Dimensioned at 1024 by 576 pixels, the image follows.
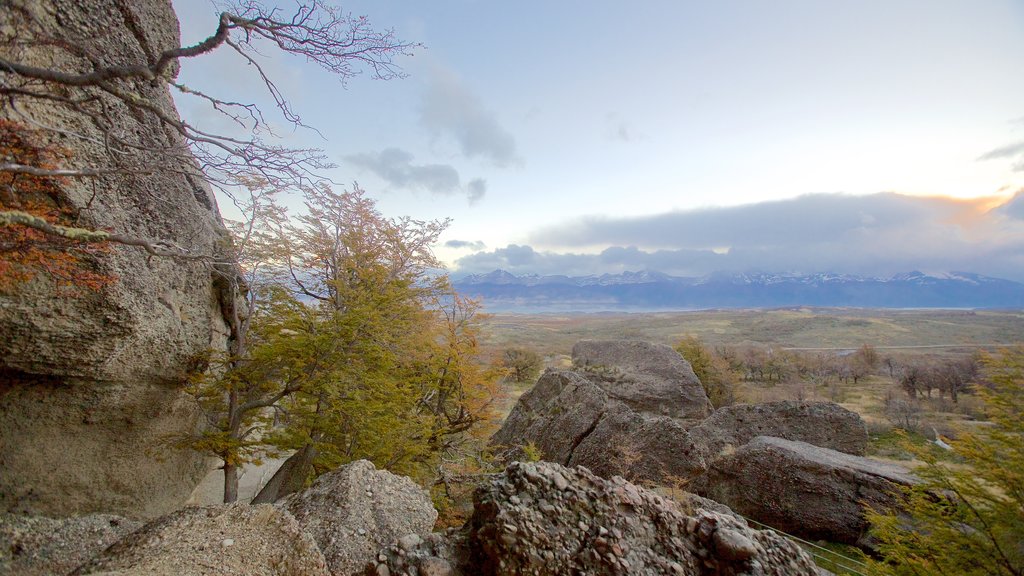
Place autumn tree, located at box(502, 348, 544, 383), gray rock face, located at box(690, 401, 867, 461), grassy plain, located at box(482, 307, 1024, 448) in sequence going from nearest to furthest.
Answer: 1. gray rock face, located at box(690, 401, 867, 461)
2. grassy plain, located at box(482, 307, 1024, 448)
3. autumn tree, located at box(502, 348, 544, 383)

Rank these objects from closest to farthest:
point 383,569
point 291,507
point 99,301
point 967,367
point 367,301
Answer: point 383,569, point 291,507, point 99,301, point 367,301, point 967,367

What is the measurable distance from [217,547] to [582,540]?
4989 millimetres

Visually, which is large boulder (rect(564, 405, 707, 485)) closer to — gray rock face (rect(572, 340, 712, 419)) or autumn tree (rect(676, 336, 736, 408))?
gray rock face (rect(572, 340, 712, 419))

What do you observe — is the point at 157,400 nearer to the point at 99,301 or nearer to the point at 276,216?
→ the point at 99,301

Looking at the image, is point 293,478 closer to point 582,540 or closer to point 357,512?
point 357,512

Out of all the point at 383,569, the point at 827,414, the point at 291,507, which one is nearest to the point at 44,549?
the point at 291,507

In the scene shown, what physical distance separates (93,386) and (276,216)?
7.34 metres

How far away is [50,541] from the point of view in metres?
9.62

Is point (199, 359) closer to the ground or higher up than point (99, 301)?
closer to the ground

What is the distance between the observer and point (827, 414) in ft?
57.8

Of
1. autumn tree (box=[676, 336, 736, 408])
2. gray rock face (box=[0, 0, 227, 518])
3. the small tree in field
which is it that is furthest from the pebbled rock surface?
autumn tree (box=[676, 336, 736, 408])

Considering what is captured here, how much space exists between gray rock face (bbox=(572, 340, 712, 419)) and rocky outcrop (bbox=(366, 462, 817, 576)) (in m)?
17.1

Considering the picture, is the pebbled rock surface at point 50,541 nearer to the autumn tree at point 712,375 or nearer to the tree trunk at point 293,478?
the tree trunk at point 293,478

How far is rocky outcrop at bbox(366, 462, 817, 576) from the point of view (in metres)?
5.30
